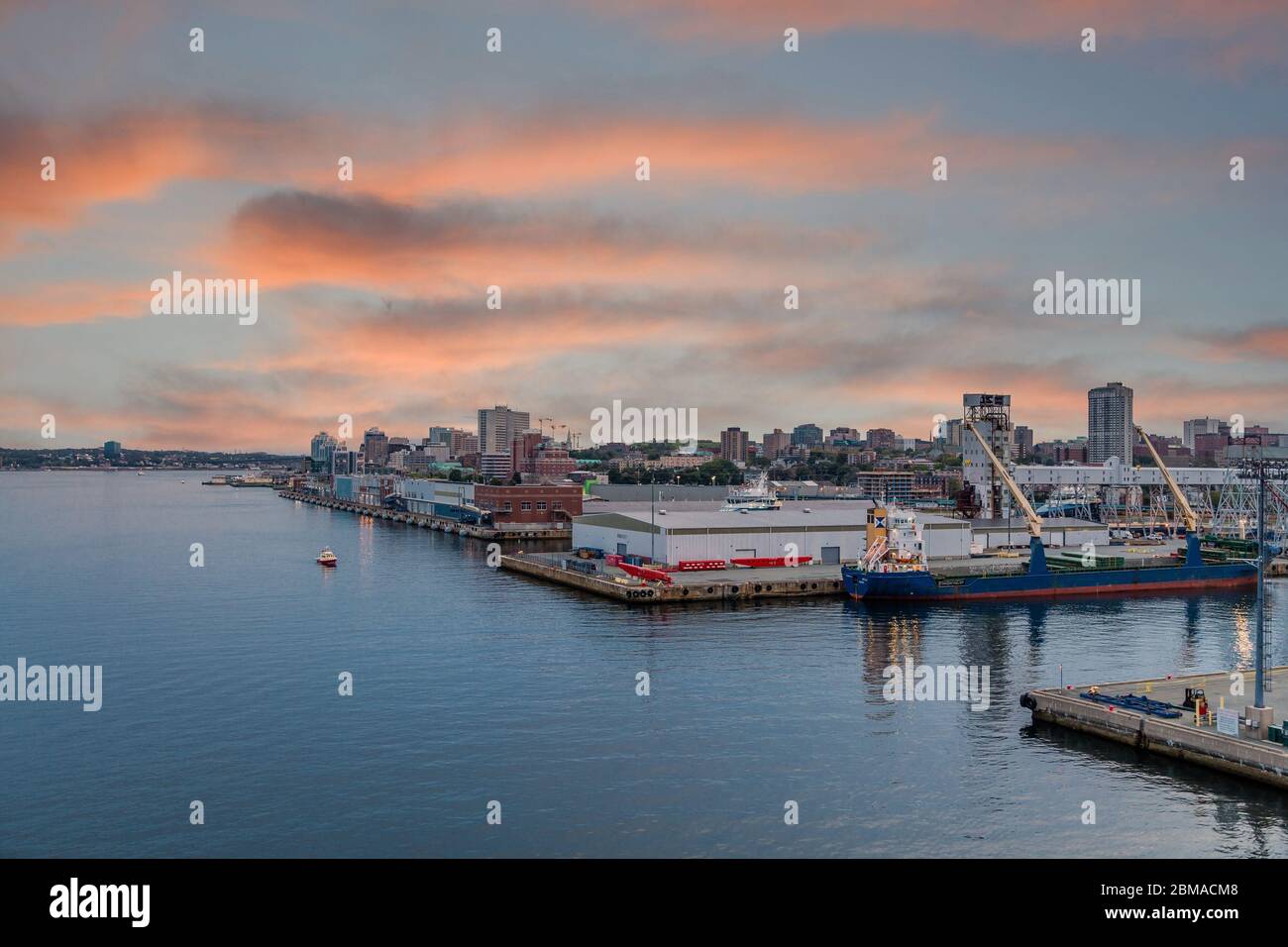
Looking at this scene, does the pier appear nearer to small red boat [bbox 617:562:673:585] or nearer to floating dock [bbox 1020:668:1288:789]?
small red boat [bbox 617:562:673:585]

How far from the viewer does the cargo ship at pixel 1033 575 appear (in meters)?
44.9

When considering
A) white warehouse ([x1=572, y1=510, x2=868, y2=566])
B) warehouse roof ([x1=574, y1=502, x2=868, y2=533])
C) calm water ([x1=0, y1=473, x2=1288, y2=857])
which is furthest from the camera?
warehouse roof ([x1=574, y1=502, x2=868, y2=533])

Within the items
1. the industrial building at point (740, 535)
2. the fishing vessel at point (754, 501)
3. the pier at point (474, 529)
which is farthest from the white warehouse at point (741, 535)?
the pier at point (474, 529)

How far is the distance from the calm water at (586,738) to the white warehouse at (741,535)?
844 cm

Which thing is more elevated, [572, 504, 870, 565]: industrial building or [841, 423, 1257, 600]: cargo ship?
[572, 504, 870, 565]: industrial building

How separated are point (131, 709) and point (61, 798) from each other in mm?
6585

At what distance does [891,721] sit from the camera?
24031 mm

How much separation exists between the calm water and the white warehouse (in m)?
8.44

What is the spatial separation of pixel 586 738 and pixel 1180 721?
12778mm

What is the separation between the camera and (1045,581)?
158ft

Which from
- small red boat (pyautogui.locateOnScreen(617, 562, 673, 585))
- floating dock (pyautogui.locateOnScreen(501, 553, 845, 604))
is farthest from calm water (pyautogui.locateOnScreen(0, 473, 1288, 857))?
small red boat (pyautogui.locateOnScreen(617, 562, 673, 585))

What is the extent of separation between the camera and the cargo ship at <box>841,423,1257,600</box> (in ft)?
147

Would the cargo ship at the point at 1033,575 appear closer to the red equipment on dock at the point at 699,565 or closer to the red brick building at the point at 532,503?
the red equipment on dock at the point at 699,565
